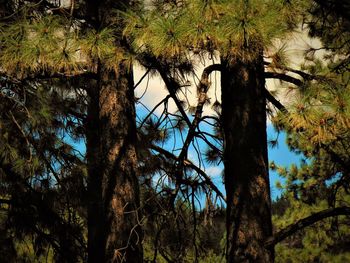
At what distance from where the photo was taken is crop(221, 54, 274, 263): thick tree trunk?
359cm

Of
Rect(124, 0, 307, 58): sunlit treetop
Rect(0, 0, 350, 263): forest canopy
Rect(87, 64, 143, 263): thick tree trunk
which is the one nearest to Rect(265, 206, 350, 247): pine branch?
Rect(0, 0, 350, 263): forest canopy

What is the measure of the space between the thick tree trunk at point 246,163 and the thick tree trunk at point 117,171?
3.53ft

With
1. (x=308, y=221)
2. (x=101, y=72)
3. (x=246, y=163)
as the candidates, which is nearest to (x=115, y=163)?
(x=101, y=72)

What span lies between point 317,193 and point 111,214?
16.9 feet

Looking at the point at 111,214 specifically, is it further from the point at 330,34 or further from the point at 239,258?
the point at 330,34

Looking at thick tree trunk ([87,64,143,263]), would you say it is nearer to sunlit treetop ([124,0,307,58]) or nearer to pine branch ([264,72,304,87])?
pine branch ([264,72,304,87])

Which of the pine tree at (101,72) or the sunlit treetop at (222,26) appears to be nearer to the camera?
the sunlit treetop at (222,26)

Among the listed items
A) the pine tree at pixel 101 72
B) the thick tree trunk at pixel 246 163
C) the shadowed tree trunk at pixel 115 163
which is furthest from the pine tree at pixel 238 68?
the shadowed tree trunk at pixel 115 163

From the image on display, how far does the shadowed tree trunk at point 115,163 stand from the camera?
4562 millimetres

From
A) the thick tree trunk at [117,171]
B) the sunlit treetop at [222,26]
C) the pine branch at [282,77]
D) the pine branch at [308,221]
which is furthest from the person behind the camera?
the thick tree trunk at [117,171]

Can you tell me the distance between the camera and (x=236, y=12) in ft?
10.1

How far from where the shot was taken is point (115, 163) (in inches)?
187

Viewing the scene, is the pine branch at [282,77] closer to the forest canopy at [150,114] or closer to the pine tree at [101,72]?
the forest canopy at [150,114]

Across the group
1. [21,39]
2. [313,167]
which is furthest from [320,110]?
[313,167]
